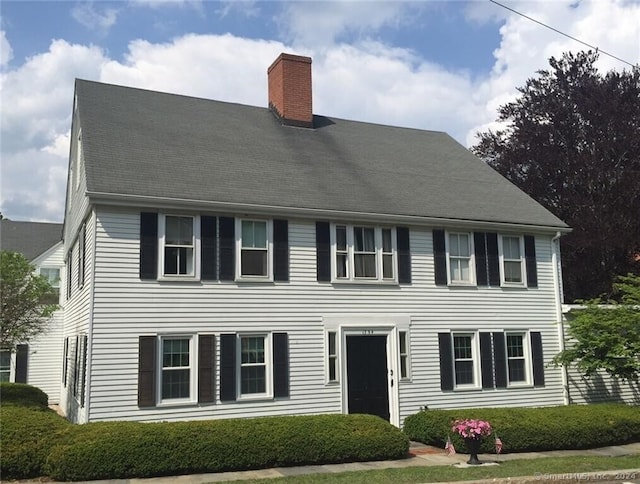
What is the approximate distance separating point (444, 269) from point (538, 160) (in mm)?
11722

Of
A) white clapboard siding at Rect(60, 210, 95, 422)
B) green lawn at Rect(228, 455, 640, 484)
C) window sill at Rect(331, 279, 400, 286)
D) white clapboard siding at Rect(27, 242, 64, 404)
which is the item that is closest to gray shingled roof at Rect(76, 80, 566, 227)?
white clapboard siding at Rect(60, 210, 95, 422)

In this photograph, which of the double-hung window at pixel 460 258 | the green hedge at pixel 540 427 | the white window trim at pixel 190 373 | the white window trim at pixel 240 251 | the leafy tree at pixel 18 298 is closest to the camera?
the white window trim at pixel 190 373

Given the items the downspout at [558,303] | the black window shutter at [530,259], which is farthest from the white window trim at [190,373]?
the downspout at [558,303]

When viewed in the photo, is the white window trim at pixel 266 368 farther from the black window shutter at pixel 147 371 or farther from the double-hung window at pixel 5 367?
the double-hung window at pixel 5 367

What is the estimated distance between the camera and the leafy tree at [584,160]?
2484 centimetres

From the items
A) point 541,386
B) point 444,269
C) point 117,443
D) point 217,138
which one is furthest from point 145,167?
point 541,386

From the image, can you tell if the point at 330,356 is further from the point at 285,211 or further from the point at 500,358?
the point at 500,358

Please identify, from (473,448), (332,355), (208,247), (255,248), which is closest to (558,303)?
(332,355)

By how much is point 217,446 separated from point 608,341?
11.1 metres

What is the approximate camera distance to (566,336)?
18.6 meters

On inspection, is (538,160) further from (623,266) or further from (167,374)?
(167,374)

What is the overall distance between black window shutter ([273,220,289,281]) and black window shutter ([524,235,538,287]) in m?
7.59

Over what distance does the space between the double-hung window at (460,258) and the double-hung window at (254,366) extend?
585cm

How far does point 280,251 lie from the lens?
15.3m
